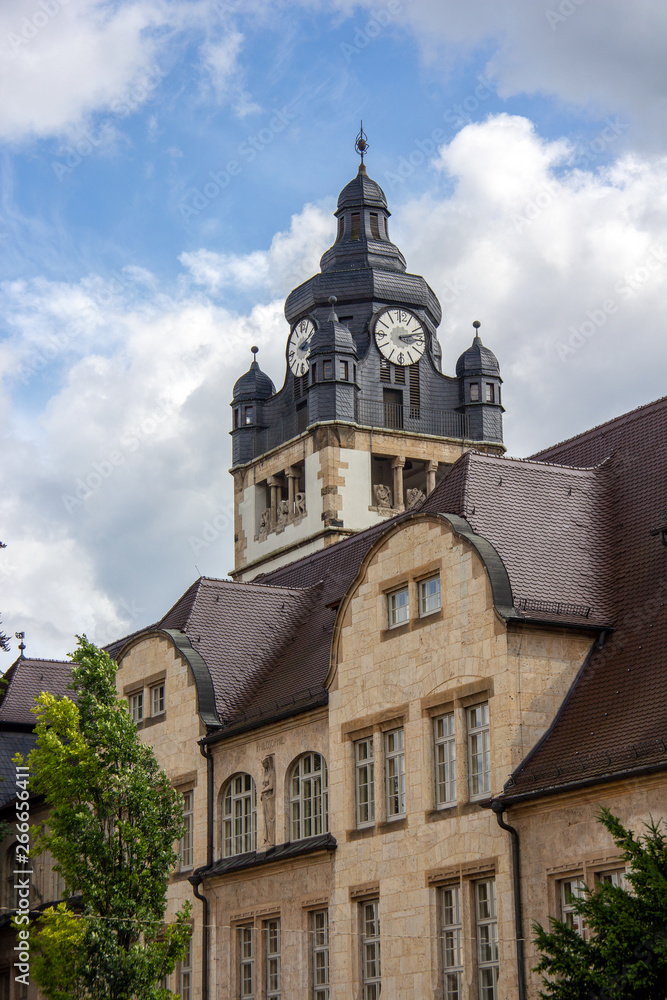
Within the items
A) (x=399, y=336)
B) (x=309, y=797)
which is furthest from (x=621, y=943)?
(x=399, y=336)

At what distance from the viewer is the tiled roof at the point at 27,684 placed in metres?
53.8

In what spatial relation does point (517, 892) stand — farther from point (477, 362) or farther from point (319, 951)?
point (477, 362)

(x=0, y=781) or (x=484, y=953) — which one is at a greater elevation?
(x=0, y=781)

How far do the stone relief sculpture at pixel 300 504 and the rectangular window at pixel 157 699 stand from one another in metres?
30.8

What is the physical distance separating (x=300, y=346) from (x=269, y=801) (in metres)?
40.8

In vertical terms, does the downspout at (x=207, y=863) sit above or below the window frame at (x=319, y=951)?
above

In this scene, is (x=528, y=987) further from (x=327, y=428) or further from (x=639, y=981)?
(x=327, y=428)

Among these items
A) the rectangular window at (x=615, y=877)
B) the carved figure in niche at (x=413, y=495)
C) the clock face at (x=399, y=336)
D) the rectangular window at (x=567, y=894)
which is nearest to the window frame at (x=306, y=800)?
the rectangular window at (x=567, y=894)

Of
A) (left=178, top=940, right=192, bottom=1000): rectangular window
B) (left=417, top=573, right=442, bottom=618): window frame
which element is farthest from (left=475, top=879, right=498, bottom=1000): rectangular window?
(left=178, top=940, right=192, bottom=1000): rectangular window

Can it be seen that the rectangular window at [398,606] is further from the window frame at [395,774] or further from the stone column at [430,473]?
the stone column at [430,473]

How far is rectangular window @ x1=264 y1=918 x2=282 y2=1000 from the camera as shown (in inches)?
1393

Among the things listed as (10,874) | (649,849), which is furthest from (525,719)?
(10,874)

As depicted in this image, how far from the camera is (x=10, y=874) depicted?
164 feet

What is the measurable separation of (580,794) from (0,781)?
2751 cm
